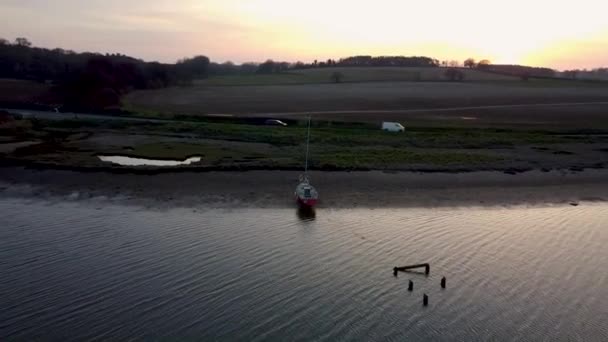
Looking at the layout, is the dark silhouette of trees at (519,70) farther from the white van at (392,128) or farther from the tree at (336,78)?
the white van at (392,128)

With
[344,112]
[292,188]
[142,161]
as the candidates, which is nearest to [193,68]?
[344,112]

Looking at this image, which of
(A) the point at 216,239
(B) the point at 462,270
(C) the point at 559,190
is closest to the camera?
(B) the point at 462,270

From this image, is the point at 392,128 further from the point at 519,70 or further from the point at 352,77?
the point at 519,70

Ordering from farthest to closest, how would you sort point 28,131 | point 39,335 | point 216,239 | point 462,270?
point 28,131, point 216,239, point 462,270, point 39,335

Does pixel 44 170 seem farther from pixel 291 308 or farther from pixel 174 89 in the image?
pixel 174 89

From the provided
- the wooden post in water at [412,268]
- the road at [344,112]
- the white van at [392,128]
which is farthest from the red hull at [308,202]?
the road at [344,112]

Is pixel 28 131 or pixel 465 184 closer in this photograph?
pixel 465 184

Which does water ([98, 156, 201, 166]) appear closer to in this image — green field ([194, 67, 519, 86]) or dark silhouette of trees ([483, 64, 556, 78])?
green field ([194, 67, 519, 86])

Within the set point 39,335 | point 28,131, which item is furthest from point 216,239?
point 28,131
